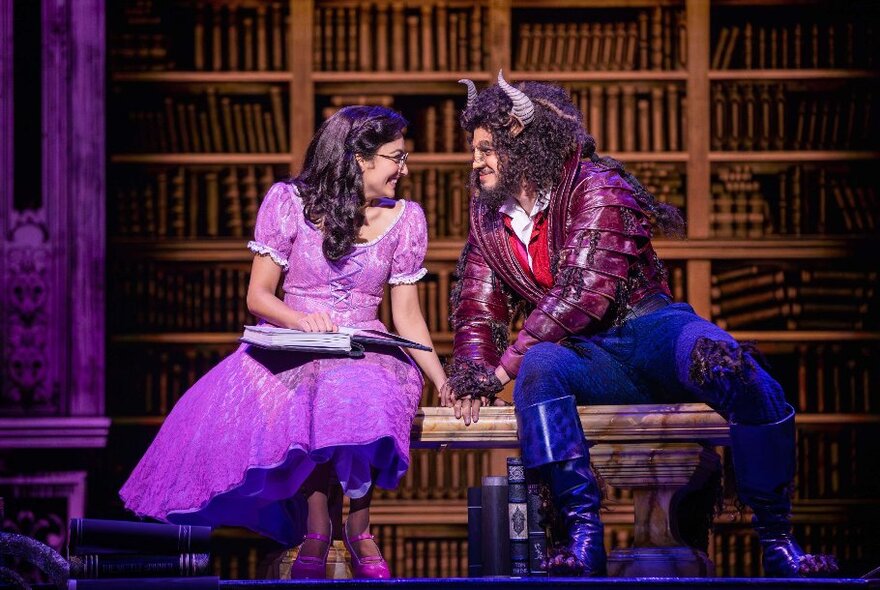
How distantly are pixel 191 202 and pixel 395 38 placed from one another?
1.02 m

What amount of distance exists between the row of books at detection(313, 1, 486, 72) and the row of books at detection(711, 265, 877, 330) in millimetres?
1343

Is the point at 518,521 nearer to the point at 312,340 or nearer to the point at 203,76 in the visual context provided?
the point at 312,340

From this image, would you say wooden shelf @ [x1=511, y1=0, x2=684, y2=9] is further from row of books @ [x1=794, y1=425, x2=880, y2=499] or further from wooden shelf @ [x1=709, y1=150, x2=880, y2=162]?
row of books @ [x1=794, y1=425, x2=880, y2=499]

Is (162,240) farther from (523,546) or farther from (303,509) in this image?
(523,546)

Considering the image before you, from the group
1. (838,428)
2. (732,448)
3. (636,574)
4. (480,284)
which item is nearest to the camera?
(732,448)

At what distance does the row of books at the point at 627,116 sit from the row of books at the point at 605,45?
0.09 metres

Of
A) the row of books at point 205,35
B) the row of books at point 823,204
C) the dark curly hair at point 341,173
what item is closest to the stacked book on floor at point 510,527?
the dark curly hair at point 341,173

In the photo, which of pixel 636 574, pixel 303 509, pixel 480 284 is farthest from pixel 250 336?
pixel 636 574

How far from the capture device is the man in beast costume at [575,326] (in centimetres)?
284

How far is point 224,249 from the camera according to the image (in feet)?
16.9

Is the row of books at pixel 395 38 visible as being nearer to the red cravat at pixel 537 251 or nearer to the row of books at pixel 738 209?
the row of books at pixel 738 209

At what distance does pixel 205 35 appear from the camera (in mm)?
5242

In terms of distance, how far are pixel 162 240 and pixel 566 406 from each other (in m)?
2.65

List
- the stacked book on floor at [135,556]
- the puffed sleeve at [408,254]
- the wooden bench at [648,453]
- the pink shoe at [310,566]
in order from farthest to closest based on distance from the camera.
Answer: the puffed sleeve at [408,254] → the wooden bench at [648,453] → the pink shoe at [310,566] → the stacked book on floor at [135,556]
